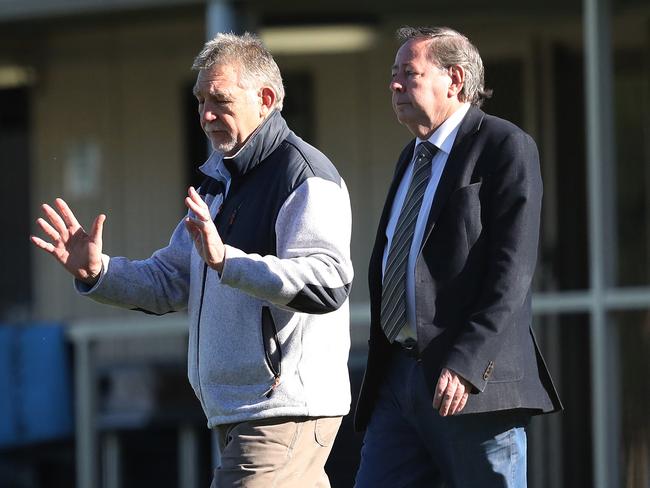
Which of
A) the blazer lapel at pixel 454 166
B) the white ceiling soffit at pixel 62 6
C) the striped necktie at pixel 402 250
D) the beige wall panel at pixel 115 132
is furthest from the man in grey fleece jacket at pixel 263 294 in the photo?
the beige wall panel at pixel 115 132

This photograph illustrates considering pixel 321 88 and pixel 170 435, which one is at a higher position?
pixel 321 88

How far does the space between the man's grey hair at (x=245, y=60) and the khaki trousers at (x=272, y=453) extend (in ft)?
3.09

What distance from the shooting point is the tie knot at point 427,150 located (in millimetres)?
4320

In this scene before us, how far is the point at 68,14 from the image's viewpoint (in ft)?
29.6

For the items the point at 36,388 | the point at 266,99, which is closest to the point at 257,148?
the point at 266,99

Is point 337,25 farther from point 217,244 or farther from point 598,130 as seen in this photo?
point 217,244

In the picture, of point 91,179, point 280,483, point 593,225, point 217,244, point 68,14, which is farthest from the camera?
point 91,179

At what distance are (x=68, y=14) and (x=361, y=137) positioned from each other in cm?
242

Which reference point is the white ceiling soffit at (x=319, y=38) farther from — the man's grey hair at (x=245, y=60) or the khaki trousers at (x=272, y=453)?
the khaki trousers at (x=272, y=453)

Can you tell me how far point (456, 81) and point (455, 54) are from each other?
3.2 inches

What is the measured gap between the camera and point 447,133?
430 cm

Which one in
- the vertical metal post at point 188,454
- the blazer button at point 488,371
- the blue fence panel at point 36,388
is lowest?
the vertical metal post at point 188,454

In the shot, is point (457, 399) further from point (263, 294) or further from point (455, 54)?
point (455, 54)

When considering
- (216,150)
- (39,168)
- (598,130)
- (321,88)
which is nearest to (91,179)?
(39,168)
